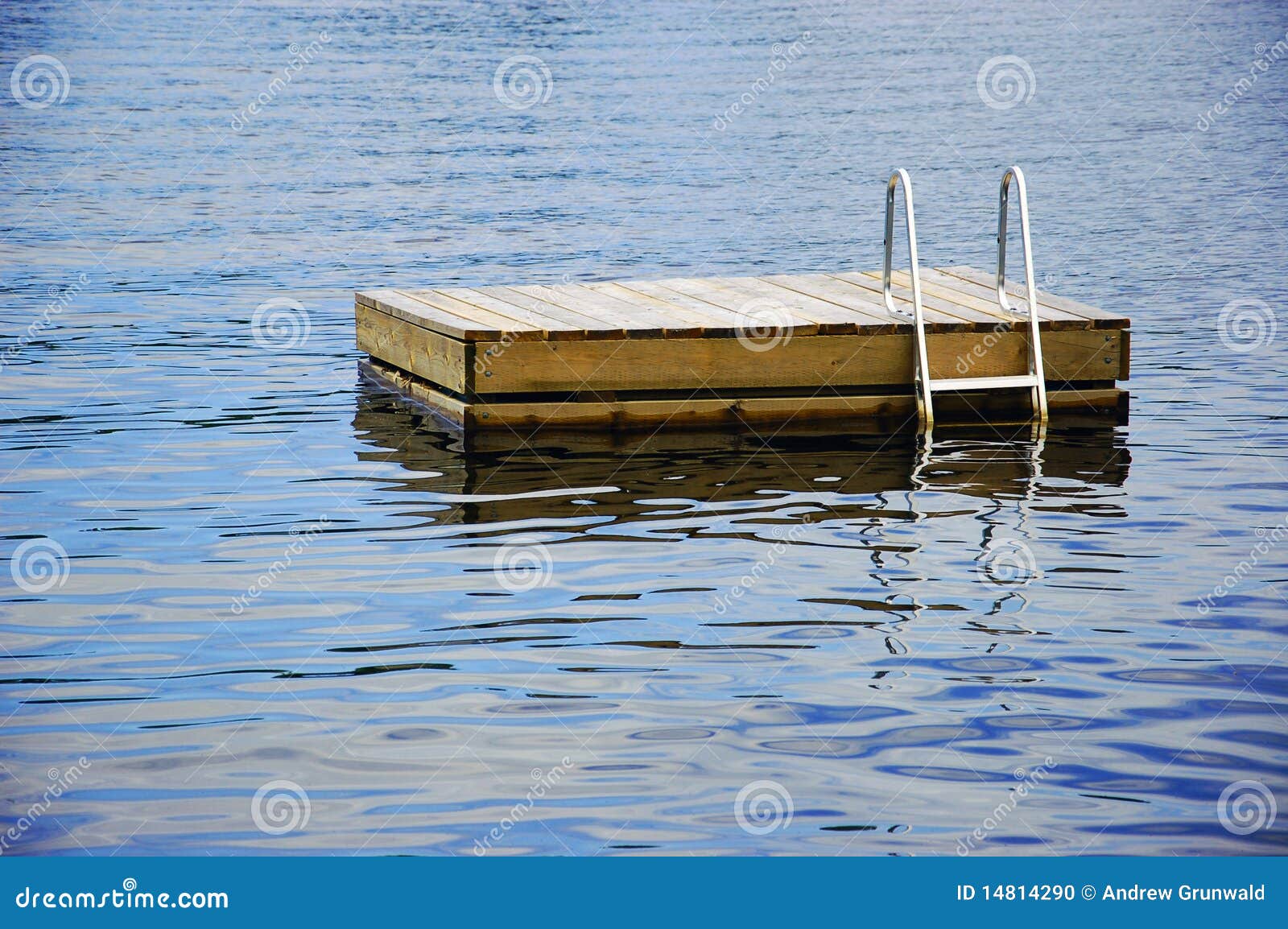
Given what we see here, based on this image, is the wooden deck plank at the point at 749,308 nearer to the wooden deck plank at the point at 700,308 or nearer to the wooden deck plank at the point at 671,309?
the wooden deck plank at the point at 700,308

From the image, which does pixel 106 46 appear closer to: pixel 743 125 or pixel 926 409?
pixel 743 125

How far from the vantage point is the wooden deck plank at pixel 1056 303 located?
11.8 metres

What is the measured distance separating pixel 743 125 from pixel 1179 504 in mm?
28588

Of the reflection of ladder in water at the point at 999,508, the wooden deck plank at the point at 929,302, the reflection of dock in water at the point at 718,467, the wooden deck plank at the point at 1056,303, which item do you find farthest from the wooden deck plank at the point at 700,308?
the wooden deck plank at the point at 1056,303

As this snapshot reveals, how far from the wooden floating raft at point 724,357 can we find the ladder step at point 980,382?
0.12 m

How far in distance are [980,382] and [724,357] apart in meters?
1.75

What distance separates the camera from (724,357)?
1141cm

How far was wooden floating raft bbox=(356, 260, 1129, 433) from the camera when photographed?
11211 mm

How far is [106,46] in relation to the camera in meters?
54.6

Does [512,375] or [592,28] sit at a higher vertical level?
[592,28]

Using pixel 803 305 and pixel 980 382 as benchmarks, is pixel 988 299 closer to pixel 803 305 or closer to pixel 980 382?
pixel 980 382

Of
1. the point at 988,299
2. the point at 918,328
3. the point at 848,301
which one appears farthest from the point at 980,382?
the point at 848,301

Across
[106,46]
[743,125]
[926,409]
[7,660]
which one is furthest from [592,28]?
[7,660]
